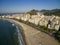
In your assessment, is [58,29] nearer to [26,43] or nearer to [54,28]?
[54,28]

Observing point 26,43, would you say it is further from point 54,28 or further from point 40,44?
point 54,28

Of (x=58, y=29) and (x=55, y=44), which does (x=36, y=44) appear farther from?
(x=58, y=29)

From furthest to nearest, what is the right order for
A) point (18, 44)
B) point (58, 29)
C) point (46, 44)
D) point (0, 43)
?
1. point (58, 29)
2. point (0, 43)
3. point (18, 44)
4. point (46, 44)

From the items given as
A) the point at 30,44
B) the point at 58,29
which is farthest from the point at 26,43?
the point at 58,29

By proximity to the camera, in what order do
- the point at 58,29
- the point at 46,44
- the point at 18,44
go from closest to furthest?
the point at 46,44 < the point at 18,44 < the point at 58,29

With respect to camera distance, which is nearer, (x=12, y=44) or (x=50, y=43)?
(x=50, y=43)

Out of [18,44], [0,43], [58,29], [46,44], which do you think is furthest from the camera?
[58,29]

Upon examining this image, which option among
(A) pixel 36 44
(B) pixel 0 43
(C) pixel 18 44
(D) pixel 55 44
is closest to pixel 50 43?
(D) pixel 55 44

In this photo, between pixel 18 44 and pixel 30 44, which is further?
pixel 18 44
